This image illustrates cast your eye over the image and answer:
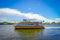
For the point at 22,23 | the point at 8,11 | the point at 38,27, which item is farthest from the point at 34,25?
the point at 8,11

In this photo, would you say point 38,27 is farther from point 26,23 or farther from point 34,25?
point 26,23

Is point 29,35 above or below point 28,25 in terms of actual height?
below

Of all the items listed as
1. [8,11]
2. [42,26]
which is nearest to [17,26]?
[42,26]

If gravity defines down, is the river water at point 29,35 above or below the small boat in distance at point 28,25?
below

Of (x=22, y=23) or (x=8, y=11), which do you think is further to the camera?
(x=22, y=23)

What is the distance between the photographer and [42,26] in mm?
11922

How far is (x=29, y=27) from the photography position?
1159 centimetres

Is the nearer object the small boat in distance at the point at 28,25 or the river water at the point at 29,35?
the river water at the point at 29,35

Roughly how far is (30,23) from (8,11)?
509 centimetres

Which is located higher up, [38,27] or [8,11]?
[8,11]

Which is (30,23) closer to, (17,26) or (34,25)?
(34,25)

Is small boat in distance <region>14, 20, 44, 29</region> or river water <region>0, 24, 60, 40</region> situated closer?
river water <region>0, 24, 60, 40</region>

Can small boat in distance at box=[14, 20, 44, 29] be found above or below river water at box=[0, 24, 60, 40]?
above

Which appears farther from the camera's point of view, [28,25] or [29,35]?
[28,25]
